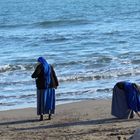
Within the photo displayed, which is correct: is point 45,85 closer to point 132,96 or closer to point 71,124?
point 71,124

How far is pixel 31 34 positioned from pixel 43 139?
1333 inches

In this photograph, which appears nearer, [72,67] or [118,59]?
[72,67]

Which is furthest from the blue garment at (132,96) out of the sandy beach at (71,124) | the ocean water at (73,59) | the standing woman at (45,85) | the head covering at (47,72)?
the ocean water at (73,59)

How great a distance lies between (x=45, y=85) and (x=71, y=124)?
1225 mm

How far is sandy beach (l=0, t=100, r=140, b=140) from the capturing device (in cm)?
1190

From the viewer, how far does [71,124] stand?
13.2 metres

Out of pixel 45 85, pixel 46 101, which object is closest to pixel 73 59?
pixel 46 101

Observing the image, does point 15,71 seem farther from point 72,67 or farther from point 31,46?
point 31,46

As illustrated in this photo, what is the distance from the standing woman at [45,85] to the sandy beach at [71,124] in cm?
26

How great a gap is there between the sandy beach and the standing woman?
10.1 inches

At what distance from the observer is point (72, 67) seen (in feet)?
82.1

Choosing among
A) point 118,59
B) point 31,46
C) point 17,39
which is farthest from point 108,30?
point 118,59

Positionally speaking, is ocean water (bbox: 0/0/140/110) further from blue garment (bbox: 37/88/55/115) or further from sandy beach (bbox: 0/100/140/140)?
blue garment (bbox: 37/88/55/115)

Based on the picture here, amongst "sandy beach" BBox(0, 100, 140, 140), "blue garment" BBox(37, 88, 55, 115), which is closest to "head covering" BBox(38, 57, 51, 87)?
"blue garment" BBox(37, 88, 55, 115)
